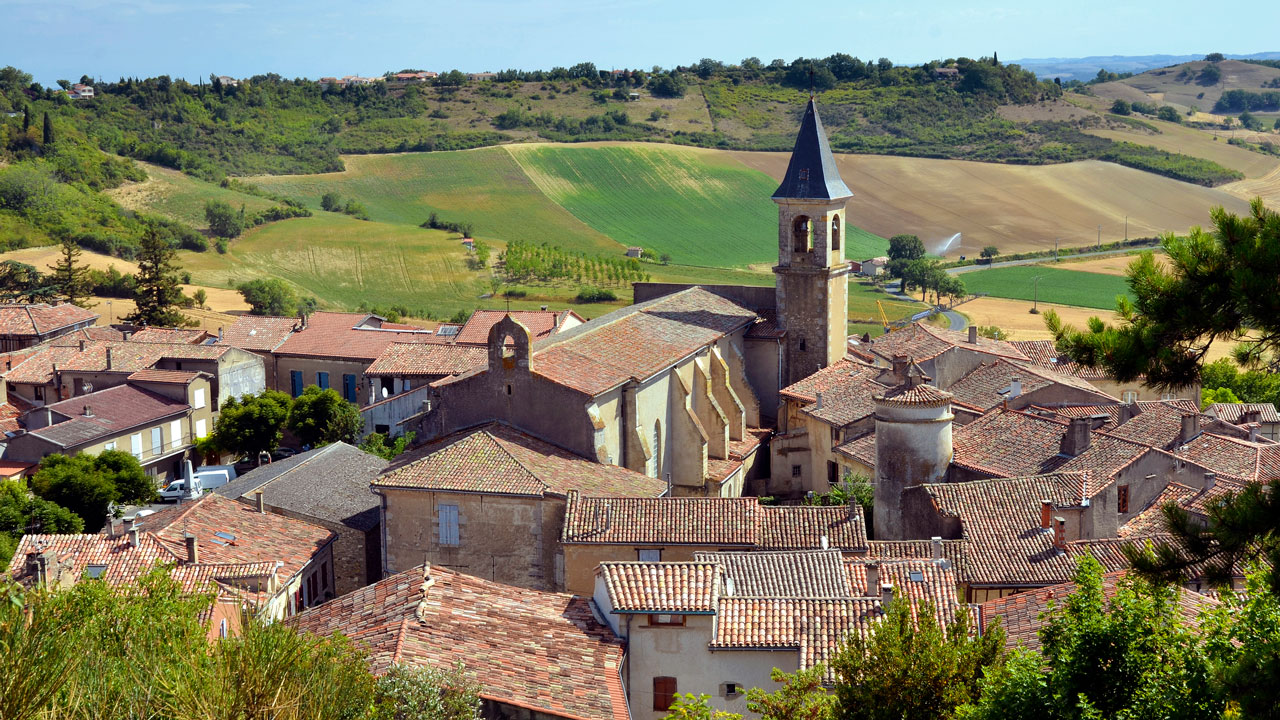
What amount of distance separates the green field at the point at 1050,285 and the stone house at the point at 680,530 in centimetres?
5885

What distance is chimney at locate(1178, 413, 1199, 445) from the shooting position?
1403 inches

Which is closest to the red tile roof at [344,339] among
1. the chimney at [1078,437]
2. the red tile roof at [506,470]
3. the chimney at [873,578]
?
the red tile roof at [506,470]

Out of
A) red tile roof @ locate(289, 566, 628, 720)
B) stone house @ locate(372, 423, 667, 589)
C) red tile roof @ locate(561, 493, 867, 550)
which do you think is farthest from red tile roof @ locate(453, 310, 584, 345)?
red tile roof @ locate(289, 566, 628, 720)

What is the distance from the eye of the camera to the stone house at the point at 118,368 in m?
55.1

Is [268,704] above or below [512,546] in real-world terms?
above

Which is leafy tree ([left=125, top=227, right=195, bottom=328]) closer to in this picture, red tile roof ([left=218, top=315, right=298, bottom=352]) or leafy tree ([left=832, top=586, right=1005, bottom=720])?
red tile roof ([left=218, top=315, right=298, bottom=352])

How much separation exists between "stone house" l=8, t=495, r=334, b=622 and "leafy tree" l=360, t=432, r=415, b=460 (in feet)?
31.9

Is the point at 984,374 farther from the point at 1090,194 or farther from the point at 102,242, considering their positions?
the point at 1090,194

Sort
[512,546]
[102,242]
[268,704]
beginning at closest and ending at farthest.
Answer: [268,704], [512,546], [102,242]

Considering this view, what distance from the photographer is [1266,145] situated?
150125mm

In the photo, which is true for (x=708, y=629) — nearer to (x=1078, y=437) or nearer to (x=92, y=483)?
(x=1078, y=437)

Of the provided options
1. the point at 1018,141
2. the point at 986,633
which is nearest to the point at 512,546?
the point at 986,633

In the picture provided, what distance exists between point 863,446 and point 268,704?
26648 mm

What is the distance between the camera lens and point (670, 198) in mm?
120750
